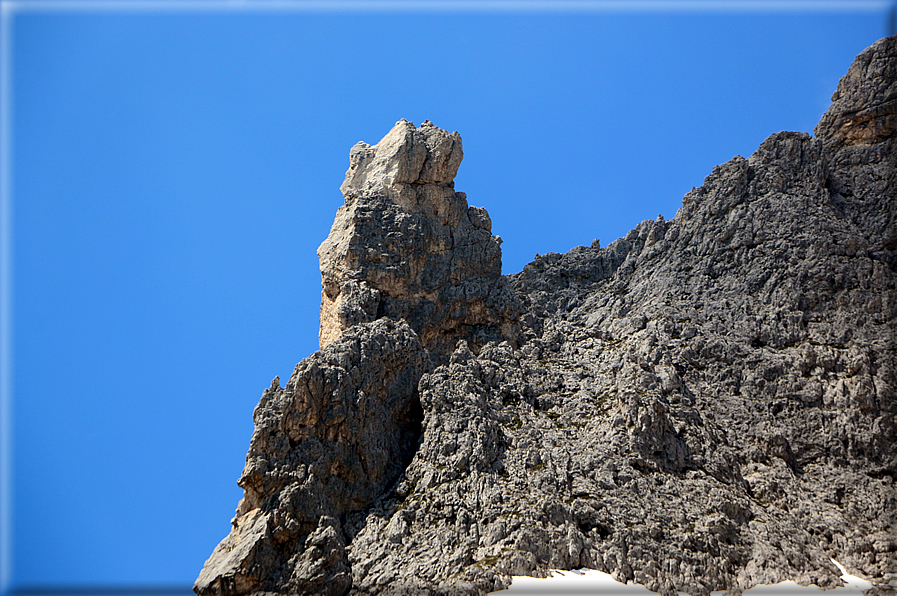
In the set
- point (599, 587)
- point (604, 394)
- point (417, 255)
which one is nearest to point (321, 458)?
point (599, 587)

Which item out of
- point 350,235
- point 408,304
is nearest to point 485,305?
point 408,304

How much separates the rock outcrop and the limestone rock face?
18cm

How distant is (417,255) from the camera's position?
64438 millimetres

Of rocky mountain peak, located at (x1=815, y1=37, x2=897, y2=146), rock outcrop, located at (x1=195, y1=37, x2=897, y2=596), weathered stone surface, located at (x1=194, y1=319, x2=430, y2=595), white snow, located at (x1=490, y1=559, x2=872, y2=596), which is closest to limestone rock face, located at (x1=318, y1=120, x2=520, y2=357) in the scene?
rock outcrop, located at (x1=195, y1=37, x2=897, y2=596)

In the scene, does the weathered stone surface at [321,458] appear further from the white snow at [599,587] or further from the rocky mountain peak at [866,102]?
the rocky mountain peak at [866,102]

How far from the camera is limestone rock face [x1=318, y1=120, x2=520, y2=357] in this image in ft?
207

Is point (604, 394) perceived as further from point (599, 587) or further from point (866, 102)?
point (866, 102)

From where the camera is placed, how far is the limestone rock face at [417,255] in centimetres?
6312

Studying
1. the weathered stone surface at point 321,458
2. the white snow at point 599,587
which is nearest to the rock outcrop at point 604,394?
the weathered stone surface at point 321,458

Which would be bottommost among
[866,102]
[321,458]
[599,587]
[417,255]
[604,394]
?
[599,587]

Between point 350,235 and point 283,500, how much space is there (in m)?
23.3

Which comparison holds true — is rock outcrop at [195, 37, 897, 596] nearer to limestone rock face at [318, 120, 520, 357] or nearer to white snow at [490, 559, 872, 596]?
limestone rock face at [318, 120, 520, 357]

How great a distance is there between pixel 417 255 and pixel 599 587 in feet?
96.9

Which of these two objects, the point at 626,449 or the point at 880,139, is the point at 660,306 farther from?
the point at 880,139
